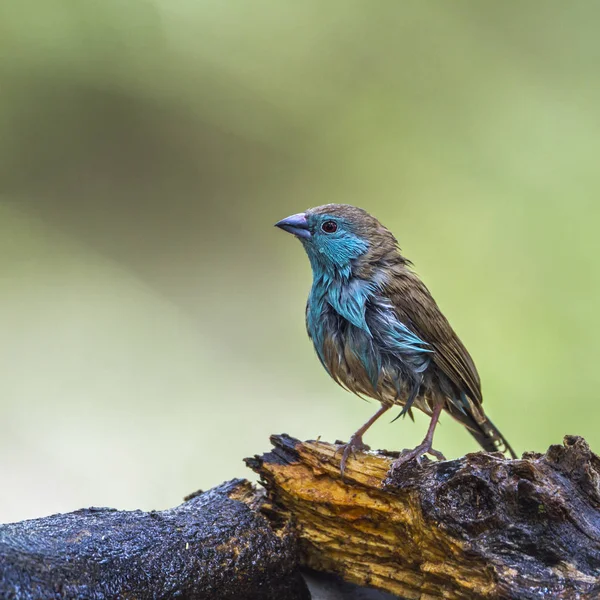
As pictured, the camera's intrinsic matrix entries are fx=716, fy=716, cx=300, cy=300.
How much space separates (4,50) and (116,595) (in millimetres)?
4563

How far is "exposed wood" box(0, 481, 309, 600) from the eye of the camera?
204 centimetres

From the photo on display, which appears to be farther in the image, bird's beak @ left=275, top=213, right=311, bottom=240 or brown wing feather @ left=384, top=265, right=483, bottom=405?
bird's beak @ left=275, top=213, right=311, bottom=240

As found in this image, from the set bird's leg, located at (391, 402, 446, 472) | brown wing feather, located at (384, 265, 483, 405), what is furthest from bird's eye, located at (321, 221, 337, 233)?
bird's leg, located at (391, 402, 446, 472)

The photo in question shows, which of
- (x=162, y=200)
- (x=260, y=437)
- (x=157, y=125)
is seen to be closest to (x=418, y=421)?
(x=260, y=437)

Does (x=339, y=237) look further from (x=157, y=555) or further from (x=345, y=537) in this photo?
(x=157, y=555)

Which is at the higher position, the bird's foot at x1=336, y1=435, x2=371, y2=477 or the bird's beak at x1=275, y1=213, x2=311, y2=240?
the bird's beak at x1=275, y1=213, x2=311, y2=240

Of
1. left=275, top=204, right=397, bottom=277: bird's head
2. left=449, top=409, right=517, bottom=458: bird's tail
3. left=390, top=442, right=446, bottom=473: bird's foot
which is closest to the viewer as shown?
left=390, top=442, right=446, bottom=473: bird's foot

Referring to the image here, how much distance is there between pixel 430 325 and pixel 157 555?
132cm

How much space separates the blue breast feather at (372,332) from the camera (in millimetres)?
2746

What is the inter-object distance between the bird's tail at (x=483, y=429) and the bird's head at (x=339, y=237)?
2.54ft

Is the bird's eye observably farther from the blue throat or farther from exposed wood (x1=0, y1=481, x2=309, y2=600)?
exposed wood (x1=0, y1=481, x2=309, y2=600)

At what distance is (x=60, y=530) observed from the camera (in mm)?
2254

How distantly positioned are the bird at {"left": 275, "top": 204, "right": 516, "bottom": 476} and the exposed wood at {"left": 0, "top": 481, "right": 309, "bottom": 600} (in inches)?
17.0

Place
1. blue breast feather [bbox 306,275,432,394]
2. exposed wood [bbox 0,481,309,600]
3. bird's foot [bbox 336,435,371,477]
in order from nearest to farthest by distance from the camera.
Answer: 1. exposed wood [bbox 0,481,309,600]
2. bird's foot [bbox 336,435,371,477]
3. blue breast feather [bbox 306,275,432,394]
